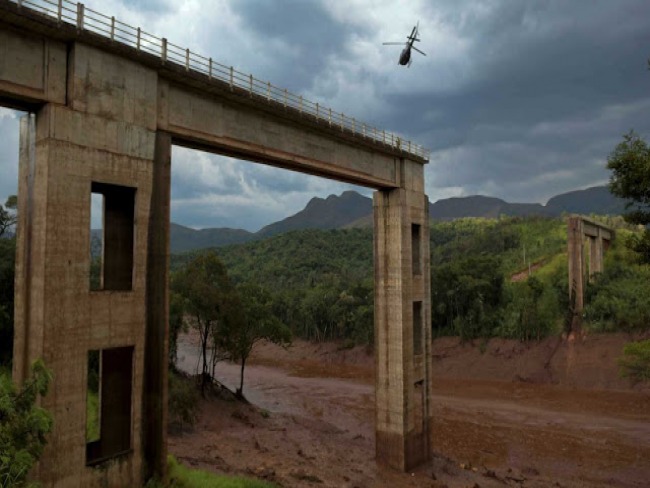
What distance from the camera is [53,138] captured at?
41.0 ft

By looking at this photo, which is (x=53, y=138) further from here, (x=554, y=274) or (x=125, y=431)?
(x=554, y=274)

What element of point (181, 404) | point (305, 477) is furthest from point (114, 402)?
point (181, 404)

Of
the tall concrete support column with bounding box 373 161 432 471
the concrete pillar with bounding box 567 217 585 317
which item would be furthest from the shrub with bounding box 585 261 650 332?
the tall concrete support column with bounding box 373 161 432 471

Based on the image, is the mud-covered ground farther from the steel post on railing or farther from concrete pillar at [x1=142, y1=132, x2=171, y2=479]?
the steel post on railing

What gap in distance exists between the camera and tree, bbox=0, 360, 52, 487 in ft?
25.3

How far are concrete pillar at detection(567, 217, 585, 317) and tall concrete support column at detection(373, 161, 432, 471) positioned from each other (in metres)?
30.9

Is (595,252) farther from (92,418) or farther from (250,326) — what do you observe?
(92,418)

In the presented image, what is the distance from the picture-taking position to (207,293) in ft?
115

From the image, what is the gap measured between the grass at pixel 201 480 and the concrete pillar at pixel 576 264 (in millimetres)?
42266

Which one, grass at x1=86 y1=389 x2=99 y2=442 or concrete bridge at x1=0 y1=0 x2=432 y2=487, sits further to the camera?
grass at x1=86 y1=389 x2=99 y2=442

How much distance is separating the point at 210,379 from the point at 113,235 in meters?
25.4

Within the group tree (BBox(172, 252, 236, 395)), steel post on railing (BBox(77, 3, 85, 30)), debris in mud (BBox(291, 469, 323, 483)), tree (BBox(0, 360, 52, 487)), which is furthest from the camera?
tree (BBox(172, 252, 236, 395))

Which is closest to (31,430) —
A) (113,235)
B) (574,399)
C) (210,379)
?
(113,235)

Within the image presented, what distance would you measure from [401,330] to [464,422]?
50.7 ft
